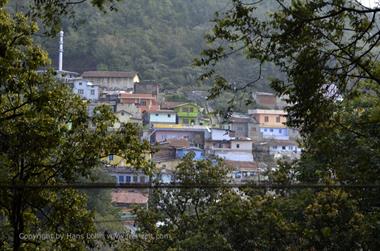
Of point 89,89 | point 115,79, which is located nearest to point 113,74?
point 115,79

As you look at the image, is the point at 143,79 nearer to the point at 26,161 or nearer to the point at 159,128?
the point at 159,128

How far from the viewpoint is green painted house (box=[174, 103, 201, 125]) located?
64.2 feet

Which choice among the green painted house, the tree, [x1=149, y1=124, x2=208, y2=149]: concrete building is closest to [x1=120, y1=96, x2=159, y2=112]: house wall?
the green painted house

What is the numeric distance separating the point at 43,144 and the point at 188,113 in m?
14.7

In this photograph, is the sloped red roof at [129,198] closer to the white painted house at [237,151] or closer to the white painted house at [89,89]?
the white painted house at [237,151]

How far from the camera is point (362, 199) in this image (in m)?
6.64

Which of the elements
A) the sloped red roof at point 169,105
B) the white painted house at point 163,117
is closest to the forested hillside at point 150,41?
the sloped red roof at point 169,105

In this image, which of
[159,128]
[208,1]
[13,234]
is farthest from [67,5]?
[208,1]

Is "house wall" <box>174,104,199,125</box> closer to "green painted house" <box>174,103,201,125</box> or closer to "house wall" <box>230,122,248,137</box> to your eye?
"green painted house" <box>174,103,201,125</box>

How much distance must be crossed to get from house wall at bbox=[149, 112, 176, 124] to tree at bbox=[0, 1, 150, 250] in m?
13.7

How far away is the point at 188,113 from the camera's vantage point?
2002 cm

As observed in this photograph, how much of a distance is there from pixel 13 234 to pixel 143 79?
57.3 ft

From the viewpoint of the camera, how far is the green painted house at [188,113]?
19.6m

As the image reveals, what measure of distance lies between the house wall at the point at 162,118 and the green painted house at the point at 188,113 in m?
0.21
